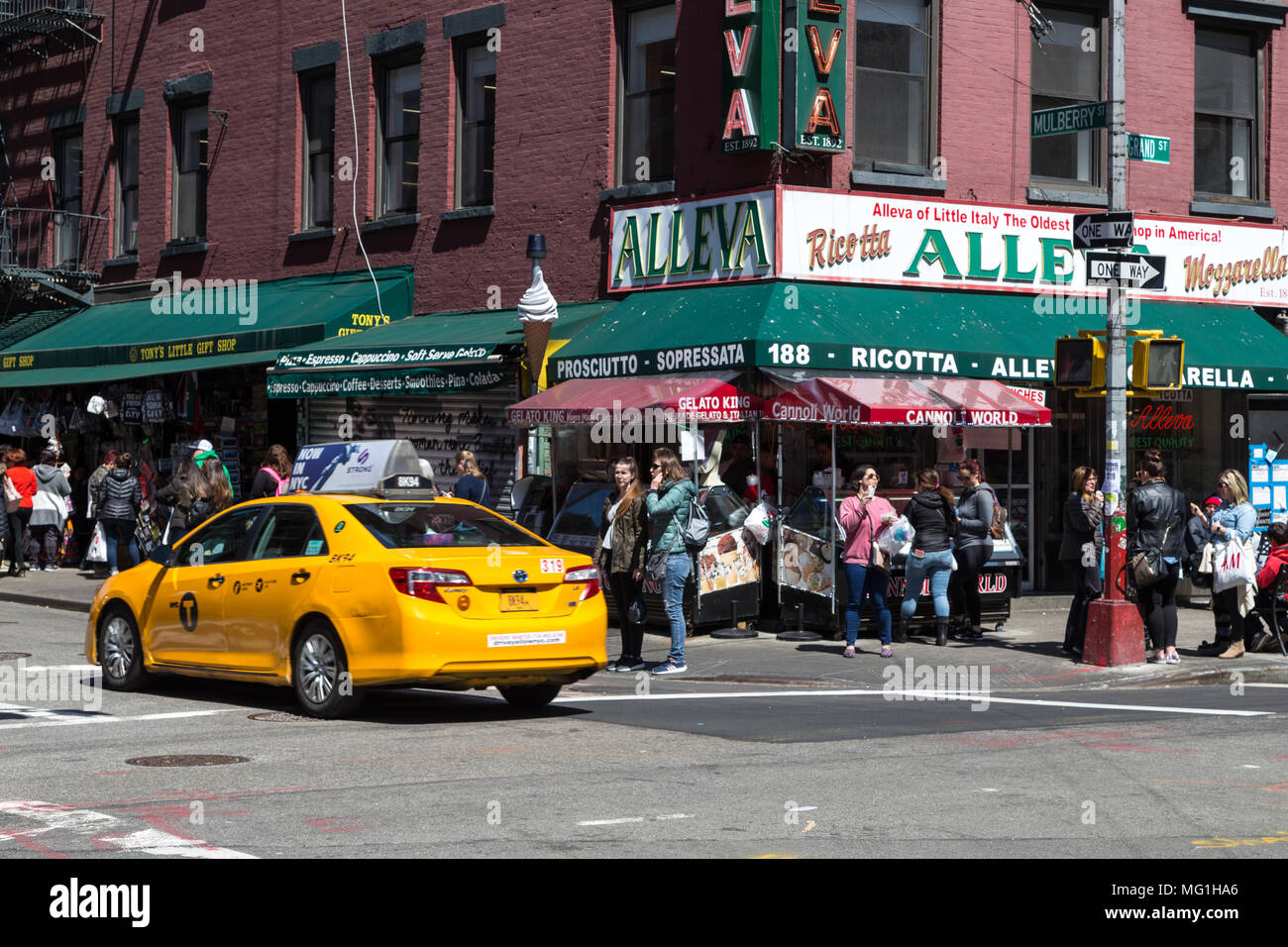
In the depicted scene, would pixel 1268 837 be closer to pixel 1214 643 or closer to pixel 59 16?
pixel 1214 643

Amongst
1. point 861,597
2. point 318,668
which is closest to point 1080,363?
point 861,597

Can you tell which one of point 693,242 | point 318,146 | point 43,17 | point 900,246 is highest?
point 43,17

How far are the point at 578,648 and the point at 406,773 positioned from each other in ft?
8.56

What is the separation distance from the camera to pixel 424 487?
13.0 m

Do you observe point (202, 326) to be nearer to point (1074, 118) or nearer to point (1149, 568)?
point (1074, 118)

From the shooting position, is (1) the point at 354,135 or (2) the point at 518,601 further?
(1) the point at 354,135

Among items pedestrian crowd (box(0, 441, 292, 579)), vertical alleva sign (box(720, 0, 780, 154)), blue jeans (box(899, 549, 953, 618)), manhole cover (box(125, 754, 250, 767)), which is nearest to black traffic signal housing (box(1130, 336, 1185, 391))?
blue jeans (box(899, 549, 953, 618))

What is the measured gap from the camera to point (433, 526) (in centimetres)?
1187

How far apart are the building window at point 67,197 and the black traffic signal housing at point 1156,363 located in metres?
21.1

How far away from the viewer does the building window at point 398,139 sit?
2397 centimetres

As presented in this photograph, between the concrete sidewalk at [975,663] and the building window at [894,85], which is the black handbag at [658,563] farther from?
the building window at [894,85]

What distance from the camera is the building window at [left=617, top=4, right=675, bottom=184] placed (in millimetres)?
20266
